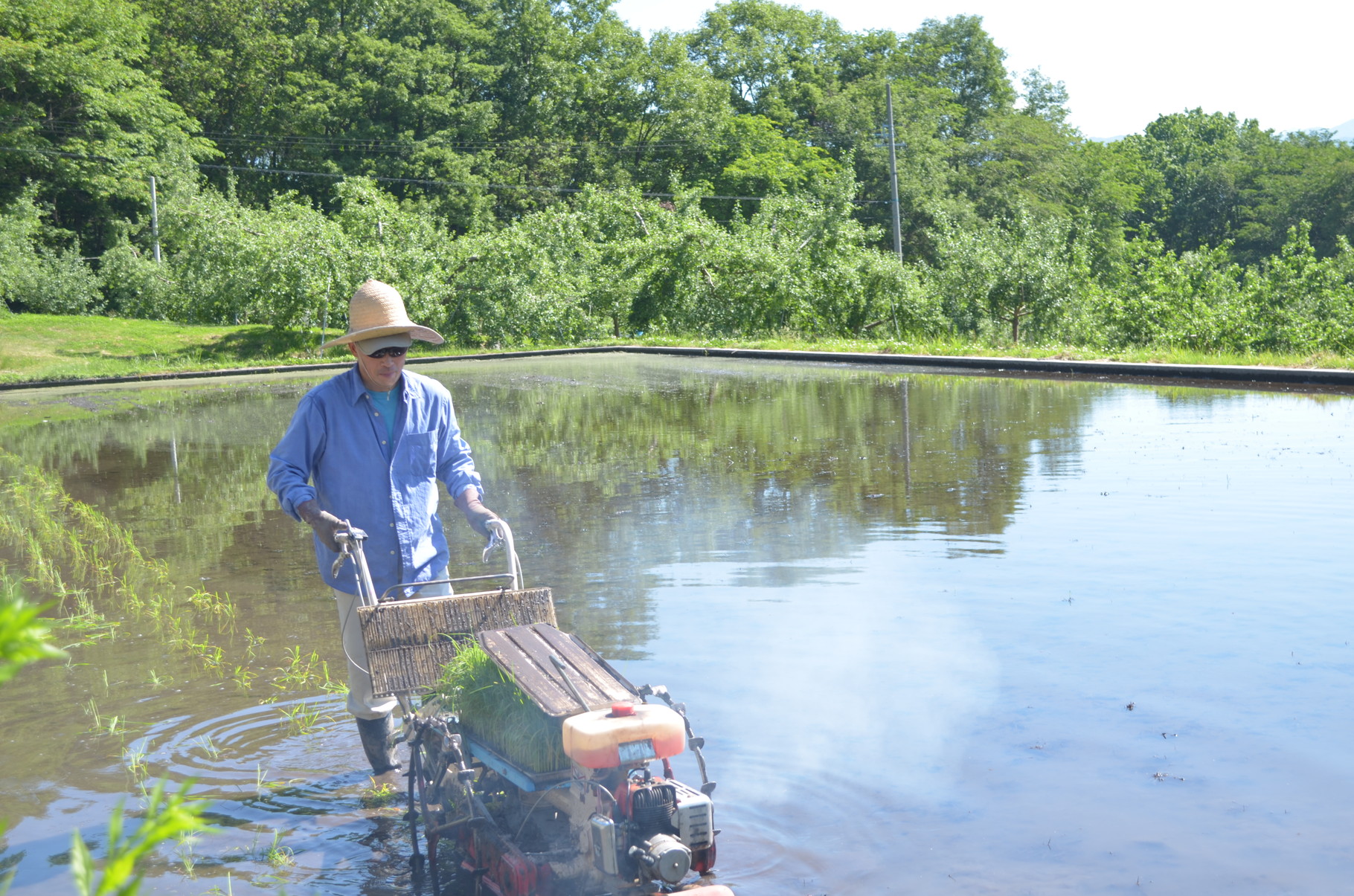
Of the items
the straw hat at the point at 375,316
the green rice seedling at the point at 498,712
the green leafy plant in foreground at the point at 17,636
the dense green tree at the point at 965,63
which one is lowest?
the green rice seedling at the point at 498,712

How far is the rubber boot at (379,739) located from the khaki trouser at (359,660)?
0.05m

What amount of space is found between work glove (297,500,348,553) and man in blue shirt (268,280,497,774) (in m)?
0.18

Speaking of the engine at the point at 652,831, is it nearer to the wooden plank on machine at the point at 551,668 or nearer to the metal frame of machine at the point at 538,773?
the metal frame of machine at the point at 538,773

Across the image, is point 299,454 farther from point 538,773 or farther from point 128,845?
point 128,845

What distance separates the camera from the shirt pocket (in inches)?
178

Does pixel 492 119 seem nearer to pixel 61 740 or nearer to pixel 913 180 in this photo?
pixel 913 180

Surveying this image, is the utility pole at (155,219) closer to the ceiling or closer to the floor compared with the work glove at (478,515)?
closer to the ceiling

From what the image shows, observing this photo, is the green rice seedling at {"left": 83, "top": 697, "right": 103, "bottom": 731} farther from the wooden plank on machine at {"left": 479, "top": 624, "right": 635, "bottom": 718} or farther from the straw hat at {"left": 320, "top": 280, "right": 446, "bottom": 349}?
the wooden plank on machine at {"left": 479, "top": 624, "right": 635, "bottom": 718}

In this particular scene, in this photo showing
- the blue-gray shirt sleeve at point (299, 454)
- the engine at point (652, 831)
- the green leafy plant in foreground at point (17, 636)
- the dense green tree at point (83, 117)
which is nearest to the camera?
the green leafy plant in foreground at point (17, 636)

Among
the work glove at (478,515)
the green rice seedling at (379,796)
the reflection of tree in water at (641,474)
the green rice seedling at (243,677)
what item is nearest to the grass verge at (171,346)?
the reflection of tree in water at (641,474)

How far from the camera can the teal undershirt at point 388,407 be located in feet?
14.9

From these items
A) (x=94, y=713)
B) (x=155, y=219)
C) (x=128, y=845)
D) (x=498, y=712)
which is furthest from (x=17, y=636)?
(x=155, y=219)

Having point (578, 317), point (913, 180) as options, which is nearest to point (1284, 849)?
point (578, 317)

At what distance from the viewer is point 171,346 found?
38.4 m
